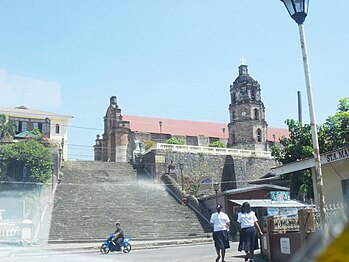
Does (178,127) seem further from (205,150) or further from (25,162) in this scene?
(25,162)

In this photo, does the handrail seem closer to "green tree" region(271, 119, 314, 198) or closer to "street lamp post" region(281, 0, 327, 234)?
"green tree" region(271, 119, 314, 198)

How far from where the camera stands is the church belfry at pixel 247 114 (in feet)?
205

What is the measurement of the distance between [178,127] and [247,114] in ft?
35.8

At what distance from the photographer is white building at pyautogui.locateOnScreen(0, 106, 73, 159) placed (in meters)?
54.8

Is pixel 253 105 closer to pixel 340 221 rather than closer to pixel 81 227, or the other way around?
pixel 81 227

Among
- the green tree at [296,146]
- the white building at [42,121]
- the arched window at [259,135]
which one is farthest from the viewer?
the arched window at [259,135]

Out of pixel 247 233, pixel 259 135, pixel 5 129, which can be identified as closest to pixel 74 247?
pixel 247 233

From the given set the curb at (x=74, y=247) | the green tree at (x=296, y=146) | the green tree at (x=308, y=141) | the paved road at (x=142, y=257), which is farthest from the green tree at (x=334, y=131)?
the curb at (x=74, y=247)

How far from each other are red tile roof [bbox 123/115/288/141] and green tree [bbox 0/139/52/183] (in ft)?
96.1

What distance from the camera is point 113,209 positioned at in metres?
29.5

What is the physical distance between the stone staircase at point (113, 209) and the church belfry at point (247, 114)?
26534mm

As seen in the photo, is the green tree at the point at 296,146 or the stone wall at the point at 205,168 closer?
the green tree at the point at 296,146

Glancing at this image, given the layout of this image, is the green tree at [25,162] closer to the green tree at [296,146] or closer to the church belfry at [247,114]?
the green tree at [296,146]

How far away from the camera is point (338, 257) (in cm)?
105
